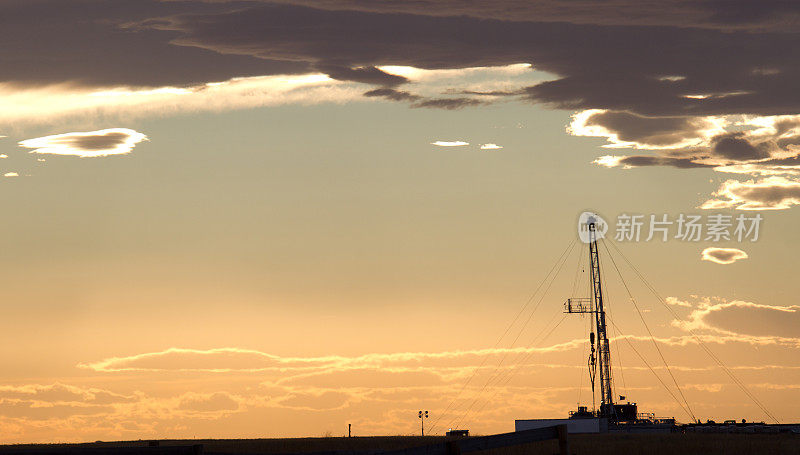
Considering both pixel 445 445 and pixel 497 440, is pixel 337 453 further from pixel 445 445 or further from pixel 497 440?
pixel 497 440

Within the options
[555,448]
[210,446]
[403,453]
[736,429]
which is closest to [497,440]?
[403,453]

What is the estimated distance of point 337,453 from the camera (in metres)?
25.0

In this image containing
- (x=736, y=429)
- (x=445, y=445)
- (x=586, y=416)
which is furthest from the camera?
(x=586, y=416)

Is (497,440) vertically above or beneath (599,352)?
beneath

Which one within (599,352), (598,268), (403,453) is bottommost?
(403,453)

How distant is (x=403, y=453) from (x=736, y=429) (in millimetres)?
142074

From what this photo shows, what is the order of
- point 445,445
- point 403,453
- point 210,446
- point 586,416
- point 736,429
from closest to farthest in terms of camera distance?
1. point 403,453
2. point 445,445
3. point 210,446
4. point 736,429
5. point 586,416

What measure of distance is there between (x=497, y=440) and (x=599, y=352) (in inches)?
5727

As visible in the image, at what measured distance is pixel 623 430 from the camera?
530ft

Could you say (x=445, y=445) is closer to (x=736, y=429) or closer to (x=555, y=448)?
(x=555, y=448)

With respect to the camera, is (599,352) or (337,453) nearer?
(337,453)

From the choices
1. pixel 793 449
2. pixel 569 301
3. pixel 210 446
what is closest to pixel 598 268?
pixel 569 301

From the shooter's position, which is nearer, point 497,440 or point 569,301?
point 497,440

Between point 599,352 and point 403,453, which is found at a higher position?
point 599,352
